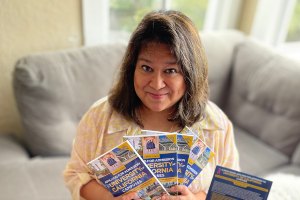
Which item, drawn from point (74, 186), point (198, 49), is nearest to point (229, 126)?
point (198, 49)

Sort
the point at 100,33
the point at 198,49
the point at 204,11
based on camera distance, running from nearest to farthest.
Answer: the point at 198,49
the point at 100,33
the point at 204,11

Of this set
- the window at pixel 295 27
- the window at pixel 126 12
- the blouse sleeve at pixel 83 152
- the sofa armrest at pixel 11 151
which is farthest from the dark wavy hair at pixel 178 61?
the window at pixel 295 27

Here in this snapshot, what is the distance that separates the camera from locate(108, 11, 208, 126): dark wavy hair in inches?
37.1

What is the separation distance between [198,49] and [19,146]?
45.1 inches

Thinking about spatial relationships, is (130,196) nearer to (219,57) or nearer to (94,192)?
Result: (94,192)

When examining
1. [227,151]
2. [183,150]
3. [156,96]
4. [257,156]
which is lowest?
[257,156]

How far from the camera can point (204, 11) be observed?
7.55ft

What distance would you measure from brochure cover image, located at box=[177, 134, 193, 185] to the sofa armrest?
0.98 m

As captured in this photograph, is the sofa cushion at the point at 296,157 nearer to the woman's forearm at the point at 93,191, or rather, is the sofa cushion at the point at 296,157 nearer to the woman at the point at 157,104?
the woman at the point at 157,104

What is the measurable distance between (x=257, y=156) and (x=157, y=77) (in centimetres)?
110

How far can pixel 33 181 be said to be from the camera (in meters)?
1.45

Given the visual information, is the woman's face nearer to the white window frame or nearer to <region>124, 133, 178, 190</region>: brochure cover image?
<region>124, 133, 178, 190</region>: brochure cover image

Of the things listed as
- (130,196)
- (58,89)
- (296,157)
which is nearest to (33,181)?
(58,89)

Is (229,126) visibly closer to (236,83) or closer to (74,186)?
(74,186)
